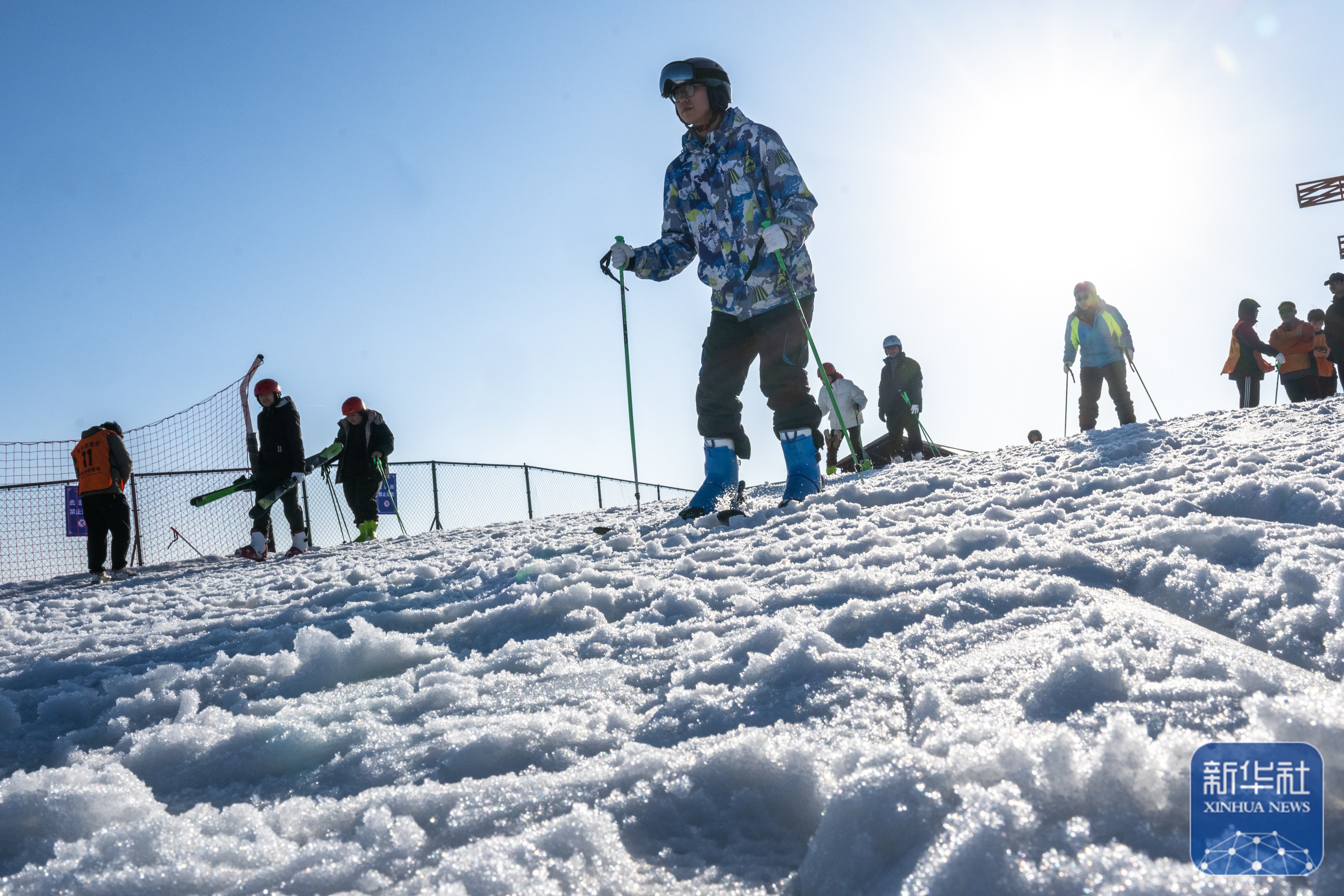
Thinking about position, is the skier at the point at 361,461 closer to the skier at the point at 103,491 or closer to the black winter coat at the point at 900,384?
the skier at the point at 103,491

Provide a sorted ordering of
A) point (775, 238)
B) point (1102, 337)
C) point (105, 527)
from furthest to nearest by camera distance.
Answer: point (1102, 337) < point (105, 527) < point (775, 238)

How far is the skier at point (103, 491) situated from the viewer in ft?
25.3

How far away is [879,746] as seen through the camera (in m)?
1.22

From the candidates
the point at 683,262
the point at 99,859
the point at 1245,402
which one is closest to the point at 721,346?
the point at 683,262

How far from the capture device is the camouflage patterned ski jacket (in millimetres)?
4242

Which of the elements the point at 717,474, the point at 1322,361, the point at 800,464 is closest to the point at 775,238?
the point at 800,464

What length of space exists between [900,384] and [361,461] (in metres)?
7.42

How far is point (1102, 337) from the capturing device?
8.39m

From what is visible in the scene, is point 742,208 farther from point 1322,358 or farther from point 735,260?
point 1322,358

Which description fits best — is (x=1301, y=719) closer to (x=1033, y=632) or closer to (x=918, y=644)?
(x=1033, y=632)

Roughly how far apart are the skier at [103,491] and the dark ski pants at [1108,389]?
1008 centimetres

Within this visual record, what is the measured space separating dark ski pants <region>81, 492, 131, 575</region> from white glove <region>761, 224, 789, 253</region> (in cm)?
727

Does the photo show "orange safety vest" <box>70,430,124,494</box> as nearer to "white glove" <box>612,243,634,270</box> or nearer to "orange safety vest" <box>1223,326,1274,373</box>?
"white glove" <box>612,243,634,270</box>

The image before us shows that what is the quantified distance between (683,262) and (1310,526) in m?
3.37
